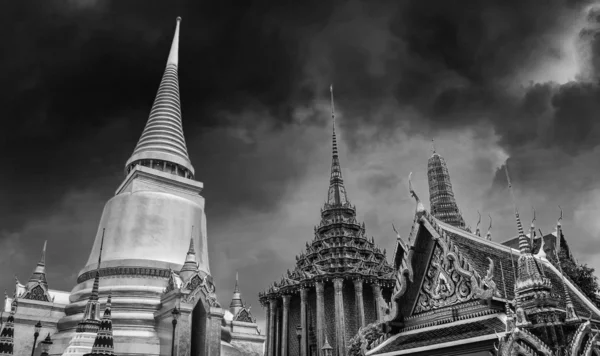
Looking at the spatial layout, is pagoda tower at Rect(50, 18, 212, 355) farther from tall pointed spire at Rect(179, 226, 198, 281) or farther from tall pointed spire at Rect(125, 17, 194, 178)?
tall pointed spire at Rect(179, 226, 198, 281)

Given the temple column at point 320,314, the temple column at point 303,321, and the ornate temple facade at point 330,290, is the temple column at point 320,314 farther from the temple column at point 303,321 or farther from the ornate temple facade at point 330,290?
the temple column at point 303,321

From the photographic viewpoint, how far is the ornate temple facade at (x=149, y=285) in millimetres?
19031

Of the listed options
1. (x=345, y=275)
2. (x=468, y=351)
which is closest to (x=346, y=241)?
(x=345, y=275)

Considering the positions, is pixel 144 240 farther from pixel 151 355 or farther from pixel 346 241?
pixel 346 241

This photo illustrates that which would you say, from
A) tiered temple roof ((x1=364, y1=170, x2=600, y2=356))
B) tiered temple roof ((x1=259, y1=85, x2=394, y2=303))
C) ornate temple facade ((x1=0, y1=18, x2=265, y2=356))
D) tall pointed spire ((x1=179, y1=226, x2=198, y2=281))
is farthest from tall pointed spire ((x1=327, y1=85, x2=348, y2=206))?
tiered temple roof ((x1=364, y1=170, x2=600, y2=356))

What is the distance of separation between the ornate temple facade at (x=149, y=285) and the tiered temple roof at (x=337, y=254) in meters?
5.33

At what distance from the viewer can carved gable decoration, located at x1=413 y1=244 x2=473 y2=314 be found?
701cm

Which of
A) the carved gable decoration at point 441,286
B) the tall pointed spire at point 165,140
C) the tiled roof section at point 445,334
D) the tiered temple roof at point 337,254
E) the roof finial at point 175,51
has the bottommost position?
the tiled roof section at point 445,334

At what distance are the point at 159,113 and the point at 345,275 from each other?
50.5 ft

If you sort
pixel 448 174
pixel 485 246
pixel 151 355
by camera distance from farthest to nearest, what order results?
1. pixel 448 174
2. pixel 151 355
3. pixel 485 246

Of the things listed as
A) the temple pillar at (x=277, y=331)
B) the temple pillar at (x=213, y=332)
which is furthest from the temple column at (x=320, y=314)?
the temple pillar at (x=213, y=332)

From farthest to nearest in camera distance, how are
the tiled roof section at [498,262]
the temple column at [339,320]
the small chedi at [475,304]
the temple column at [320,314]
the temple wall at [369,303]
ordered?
the temple wall at [369,303] < the temple column at [320,314] < the temple column at [339,320] < the tiled roof section at [498,262] < the small chedi at [475,304]

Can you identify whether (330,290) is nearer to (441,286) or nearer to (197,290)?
(197,290)

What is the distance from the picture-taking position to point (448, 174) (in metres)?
40.8
